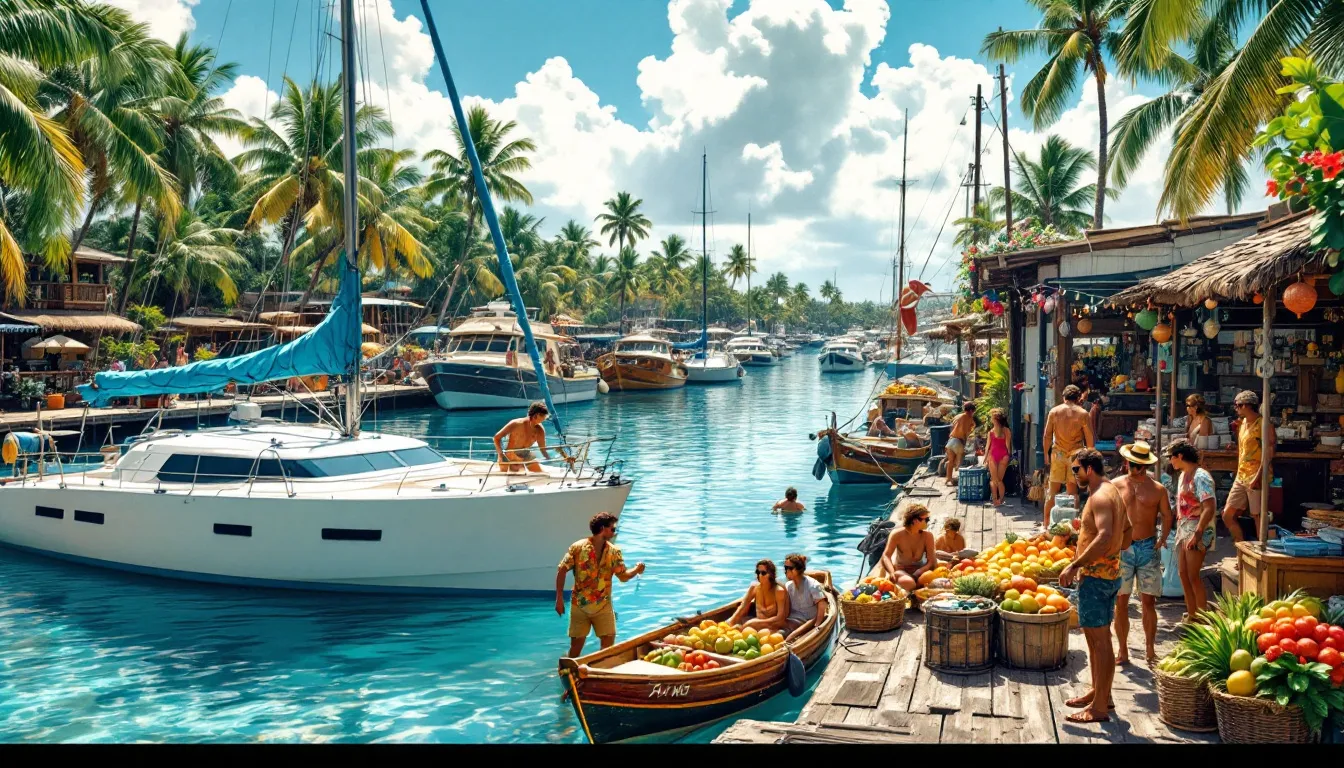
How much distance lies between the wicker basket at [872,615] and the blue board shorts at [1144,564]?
239 centimetres

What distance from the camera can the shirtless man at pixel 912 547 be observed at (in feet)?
37.1

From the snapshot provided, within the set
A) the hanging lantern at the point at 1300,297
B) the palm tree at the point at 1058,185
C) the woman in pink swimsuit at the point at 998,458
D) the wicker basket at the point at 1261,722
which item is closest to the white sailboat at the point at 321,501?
the woman in pink swimsuit at the point at 998,458

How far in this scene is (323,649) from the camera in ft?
42.5

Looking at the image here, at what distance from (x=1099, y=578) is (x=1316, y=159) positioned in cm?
327

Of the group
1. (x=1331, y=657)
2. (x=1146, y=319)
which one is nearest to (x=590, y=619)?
(x=1331, y=657)

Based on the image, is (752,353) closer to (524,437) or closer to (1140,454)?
(524,437)

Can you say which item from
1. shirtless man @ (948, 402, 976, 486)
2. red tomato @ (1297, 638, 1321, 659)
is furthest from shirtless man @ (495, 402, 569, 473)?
red tomato @ (1297, 638, 1321, 659)

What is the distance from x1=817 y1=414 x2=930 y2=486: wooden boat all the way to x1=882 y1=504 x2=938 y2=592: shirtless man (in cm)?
1359

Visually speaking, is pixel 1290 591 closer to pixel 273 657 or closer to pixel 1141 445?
pixel 1141 445

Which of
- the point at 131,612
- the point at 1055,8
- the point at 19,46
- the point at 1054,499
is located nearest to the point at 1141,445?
the point at 1054,499

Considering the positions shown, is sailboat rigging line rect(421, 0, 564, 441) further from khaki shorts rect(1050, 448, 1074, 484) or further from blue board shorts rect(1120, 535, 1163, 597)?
blue board shorts rect(1120, 535, 1163, 597)

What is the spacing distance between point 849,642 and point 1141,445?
321 centimetres

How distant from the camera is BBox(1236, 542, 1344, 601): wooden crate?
7.80 meters

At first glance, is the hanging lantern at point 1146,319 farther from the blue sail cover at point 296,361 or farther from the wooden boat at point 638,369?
the wooden boat at point 638,369
